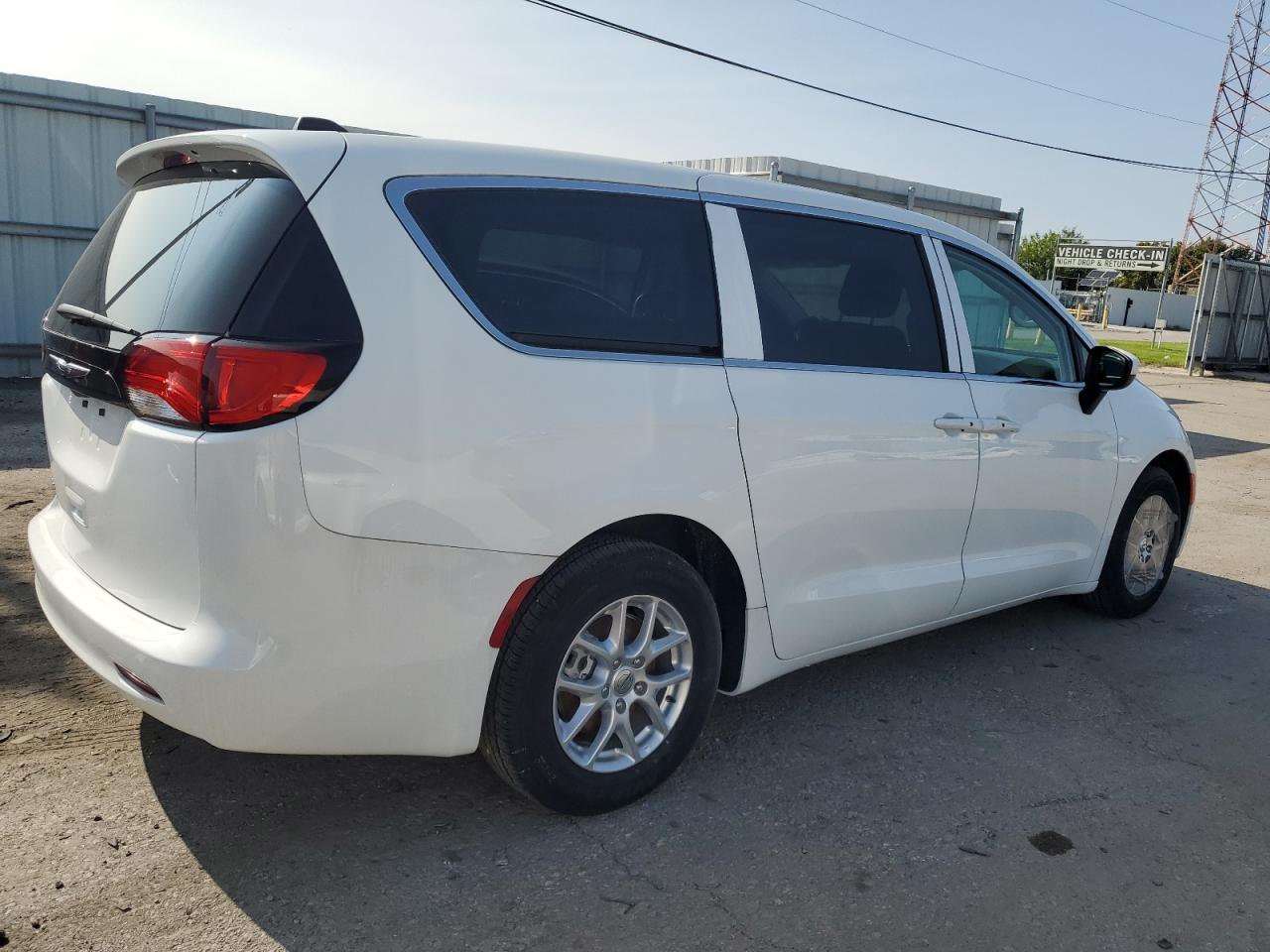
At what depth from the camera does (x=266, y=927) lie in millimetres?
2467

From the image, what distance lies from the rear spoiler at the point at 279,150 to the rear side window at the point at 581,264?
228 mm

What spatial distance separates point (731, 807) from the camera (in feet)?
10.4

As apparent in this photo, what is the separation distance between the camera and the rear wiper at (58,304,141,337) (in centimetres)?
264

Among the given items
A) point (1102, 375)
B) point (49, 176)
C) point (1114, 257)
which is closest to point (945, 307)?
point (1102, 375)

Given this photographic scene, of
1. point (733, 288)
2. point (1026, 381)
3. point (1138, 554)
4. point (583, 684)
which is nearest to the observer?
point (583, 684)

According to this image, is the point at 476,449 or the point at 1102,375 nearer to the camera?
the point at 476,449

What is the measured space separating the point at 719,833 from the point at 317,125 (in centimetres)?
233

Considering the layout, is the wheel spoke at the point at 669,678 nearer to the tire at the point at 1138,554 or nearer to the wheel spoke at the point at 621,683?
the wheel spoke at the point at 621,683

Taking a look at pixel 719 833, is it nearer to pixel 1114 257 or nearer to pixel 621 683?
pixel 621 683

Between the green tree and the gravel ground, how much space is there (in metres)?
87.6

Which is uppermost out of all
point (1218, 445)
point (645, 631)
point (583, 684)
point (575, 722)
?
point (645, 631)

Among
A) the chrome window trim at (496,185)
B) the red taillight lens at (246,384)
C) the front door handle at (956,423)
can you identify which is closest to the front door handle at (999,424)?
the front door handle at (956,423)

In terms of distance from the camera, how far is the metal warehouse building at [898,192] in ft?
37.3

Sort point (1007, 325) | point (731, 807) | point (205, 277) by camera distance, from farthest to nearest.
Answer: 1. point (1007, 325)
2. point (731, 807)
3. point (205, 277)
